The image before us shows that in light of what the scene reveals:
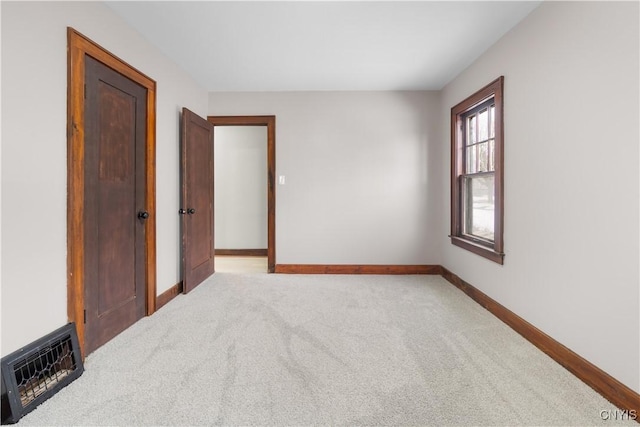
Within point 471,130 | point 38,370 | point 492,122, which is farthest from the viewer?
point 471,130

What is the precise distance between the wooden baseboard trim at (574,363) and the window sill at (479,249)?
38 centimetres

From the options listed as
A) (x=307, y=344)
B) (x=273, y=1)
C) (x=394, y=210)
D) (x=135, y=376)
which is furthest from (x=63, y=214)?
(x=394, y=210)

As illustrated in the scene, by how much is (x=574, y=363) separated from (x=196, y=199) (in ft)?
11.7

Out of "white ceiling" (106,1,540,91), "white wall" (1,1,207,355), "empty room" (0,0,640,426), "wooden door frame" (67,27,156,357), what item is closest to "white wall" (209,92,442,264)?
"empty room" (0,0,640,426)

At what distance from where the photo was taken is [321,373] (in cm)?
187

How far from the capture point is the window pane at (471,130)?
11.3 feet

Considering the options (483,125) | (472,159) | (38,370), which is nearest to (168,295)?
(38,370)

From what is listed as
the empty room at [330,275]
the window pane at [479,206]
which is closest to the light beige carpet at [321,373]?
the empty room at [330,275]

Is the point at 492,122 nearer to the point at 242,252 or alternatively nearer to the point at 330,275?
the point at 330,275

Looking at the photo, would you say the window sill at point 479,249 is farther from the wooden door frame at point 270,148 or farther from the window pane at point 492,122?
the wooden door frame at point 270,148

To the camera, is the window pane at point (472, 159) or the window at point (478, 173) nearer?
the window at point (478, 173)

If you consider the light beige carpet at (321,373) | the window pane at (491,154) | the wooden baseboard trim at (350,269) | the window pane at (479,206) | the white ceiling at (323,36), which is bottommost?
the light beige carpet at (321,373)

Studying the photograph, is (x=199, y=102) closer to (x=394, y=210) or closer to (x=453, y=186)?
(x=394, y=210)

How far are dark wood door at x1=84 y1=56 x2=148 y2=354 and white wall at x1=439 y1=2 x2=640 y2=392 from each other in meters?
3.08
